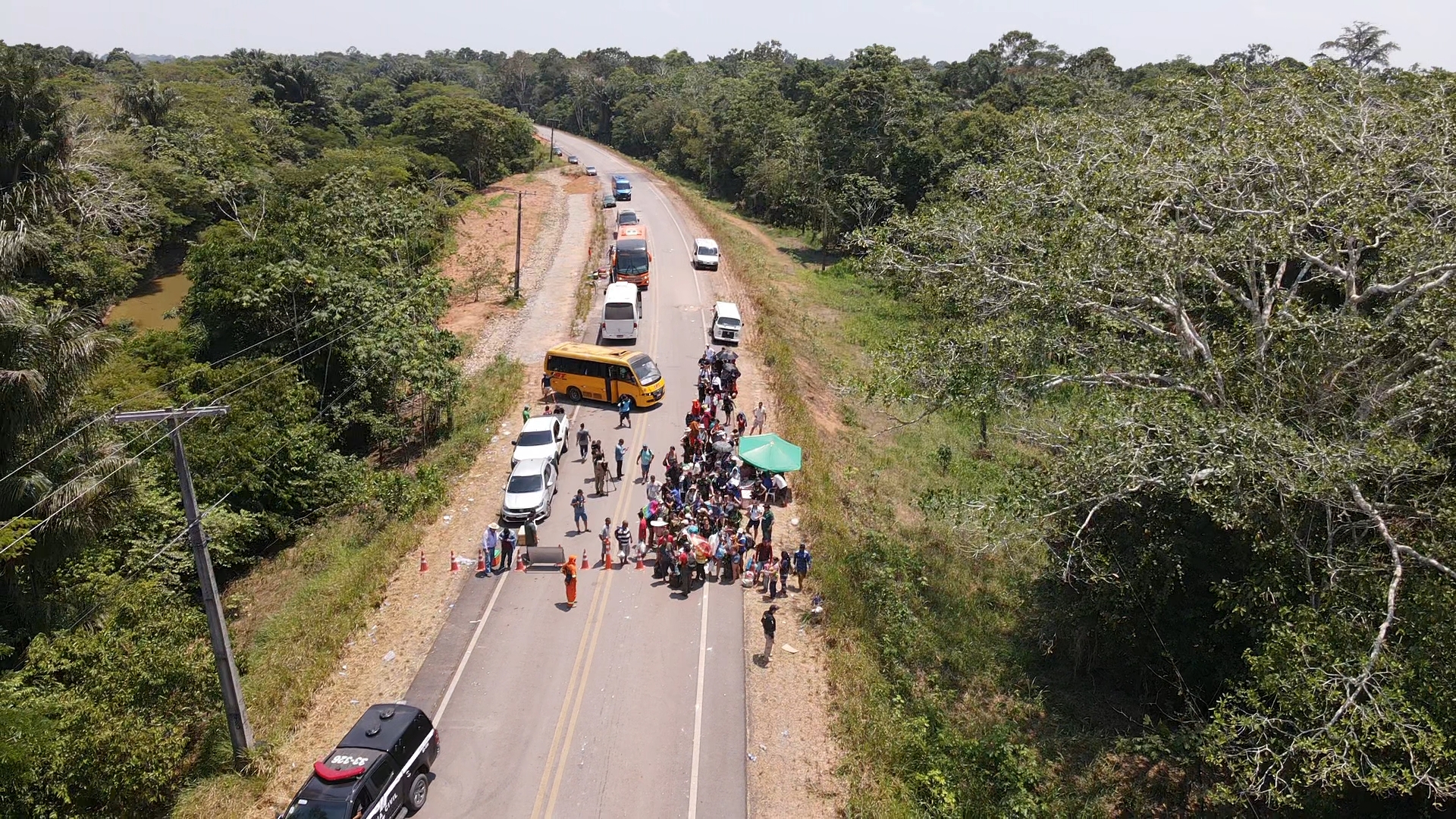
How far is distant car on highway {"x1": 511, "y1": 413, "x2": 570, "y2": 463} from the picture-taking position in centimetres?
2342

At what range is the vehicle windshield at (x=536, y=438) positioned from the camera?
24.0 m

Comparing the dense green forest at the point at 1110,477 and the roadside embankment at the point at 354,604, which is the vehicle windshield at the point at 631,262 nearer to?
the roadside embankment at the point at 354,604

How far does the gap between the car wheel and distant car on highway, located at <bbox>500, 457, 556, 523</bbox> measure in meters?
8.31

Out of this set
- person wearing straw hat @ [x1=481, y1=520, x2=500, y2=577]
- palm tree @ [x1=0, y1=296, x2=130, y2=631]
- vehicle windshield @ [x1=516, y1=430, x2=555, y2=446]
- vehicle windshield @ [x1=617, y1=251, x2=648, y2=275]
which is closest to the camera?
palm tree @ [x1=0, y1=296, x2=130, y2=631]

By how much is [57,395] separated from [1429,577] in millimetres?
21342

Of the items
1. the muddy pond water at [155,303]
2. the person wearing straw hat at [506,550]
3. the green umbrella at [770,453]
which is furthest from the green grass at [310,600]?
the muddy pond water at [155,303]

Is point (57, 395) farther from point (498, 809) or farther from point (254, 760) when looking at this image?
point (498, 809)

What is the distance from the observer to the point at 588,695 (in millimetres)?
15844

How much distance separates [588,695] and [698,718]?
6.88 feet

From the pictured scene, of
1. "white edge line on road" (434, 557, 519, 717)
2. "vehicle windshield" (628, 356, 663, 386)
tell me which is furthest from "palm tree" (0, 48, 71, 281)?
"white edge line on road" (434, 557, 519, 717)

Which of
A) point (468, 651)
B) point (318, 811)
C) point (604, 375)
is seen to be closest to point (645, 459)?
point (604, 375)

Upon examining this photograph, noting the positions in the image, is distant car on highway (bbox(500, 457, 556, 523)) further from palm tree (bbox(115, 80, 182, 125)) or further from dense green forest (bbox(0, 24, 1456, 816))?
palm tree (bbox(115, 80, 182, 125))

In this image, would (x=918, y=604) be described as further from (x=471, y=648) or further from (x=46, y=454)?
(x=46, y=454)

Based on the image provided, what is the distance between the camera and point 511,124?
77812 mm
